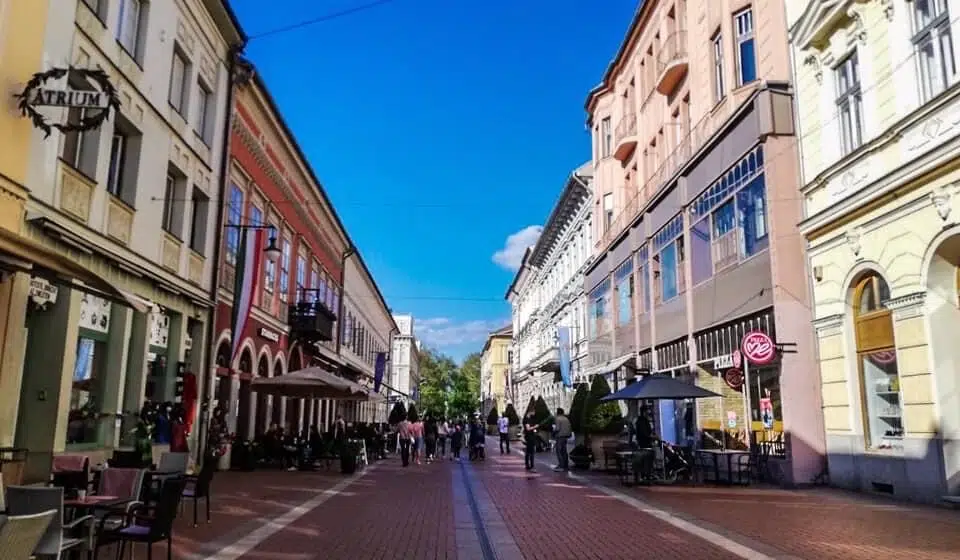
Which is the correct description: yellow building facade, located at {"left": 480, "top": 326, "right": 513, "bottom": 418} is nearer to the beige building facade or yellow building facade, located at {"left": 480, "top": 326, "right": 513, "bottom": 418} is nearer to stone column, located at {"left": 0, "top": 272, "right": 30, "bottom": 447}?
the beige building facade

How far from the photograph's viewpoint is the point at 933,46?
12352mm

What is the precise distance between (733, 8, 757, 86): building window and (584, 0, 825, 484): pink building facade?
35 millimetres

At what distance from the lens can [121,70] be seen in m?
13.7

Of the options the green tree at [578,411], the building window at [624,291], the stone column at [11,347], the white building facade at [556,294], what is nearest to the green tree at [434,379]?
the white building facade at [556,294]

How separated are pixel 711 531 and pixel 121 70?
12.7m

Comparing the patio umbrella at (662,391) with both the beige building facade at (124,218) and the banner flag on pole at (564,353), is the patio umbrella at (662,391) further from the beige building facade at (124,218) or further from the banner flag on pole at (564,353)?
the banner flag on pole at (564,353)

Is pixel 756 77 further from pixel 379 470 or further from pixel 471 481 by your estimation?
pixel 379 470

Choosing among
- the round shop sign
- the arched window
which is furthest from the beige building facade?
the arched window

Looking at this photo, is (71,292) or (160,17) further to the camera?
(160,17)

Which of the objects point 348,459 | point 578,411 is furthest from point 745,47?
point 348,459

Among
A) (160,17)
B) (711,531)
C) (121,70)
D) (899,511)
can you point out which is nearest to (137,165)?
(121,70)

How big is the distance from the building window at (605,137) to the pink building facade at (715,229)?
1643 millimetres

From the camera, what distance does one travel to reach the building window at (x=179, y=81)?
54.2ft

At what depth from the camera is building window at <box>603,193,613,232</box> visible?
32219 mm
